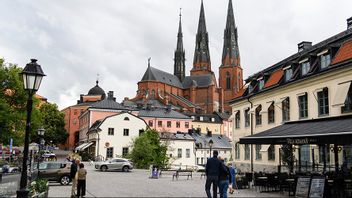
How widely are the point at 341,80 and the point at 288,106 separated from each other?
6.26 meters

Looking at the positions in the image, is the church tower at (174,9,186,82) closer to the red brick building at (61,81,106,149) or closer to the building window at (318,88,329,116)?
the red brick building at (61,81,106,149)

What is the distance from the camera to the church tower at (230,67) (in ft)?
378

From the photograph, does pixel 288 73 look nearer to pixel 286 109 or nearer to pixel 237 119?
pixel 286 109

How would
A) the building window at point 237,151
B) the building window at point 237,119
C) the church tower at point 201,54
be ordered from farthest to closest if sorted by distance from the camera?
the church tower at point 201,54
the building window at point 237,119
the building window at point 237,151

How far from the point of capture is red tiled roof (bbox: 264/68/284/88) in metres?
29.3

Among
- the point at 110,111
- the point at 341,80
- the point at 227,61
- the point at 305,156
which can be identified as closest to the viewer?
the point at 341,80

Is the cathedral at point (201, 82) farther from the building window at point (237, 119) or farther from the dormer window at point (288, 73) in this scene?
the dormer window at point (288, 73)

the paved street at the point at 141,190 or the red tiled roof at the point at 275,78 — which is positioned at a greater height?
the red tiled roof at the point at 275,78

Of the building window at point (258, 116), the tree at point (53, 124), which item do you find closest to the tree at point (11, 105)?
the building window at point (258, 116)

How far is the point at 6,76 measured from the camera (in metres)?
43.5

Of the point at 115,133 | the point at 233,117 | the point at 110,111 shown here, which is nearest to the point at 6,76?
the point at 115,133

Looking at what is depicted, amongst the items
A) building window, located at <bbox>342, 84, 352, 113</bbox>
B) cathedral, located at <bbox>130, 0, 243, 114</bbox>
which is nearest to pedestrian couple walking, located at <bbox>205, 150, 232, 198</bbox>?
building window, located at <bbox>342, 84, 352, 113</bbox>

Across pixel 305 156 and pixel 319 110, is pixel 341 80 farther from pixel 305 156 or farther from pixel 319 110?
pixel 305 156

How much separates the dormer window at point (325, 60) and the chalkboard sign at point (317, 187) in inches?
435
